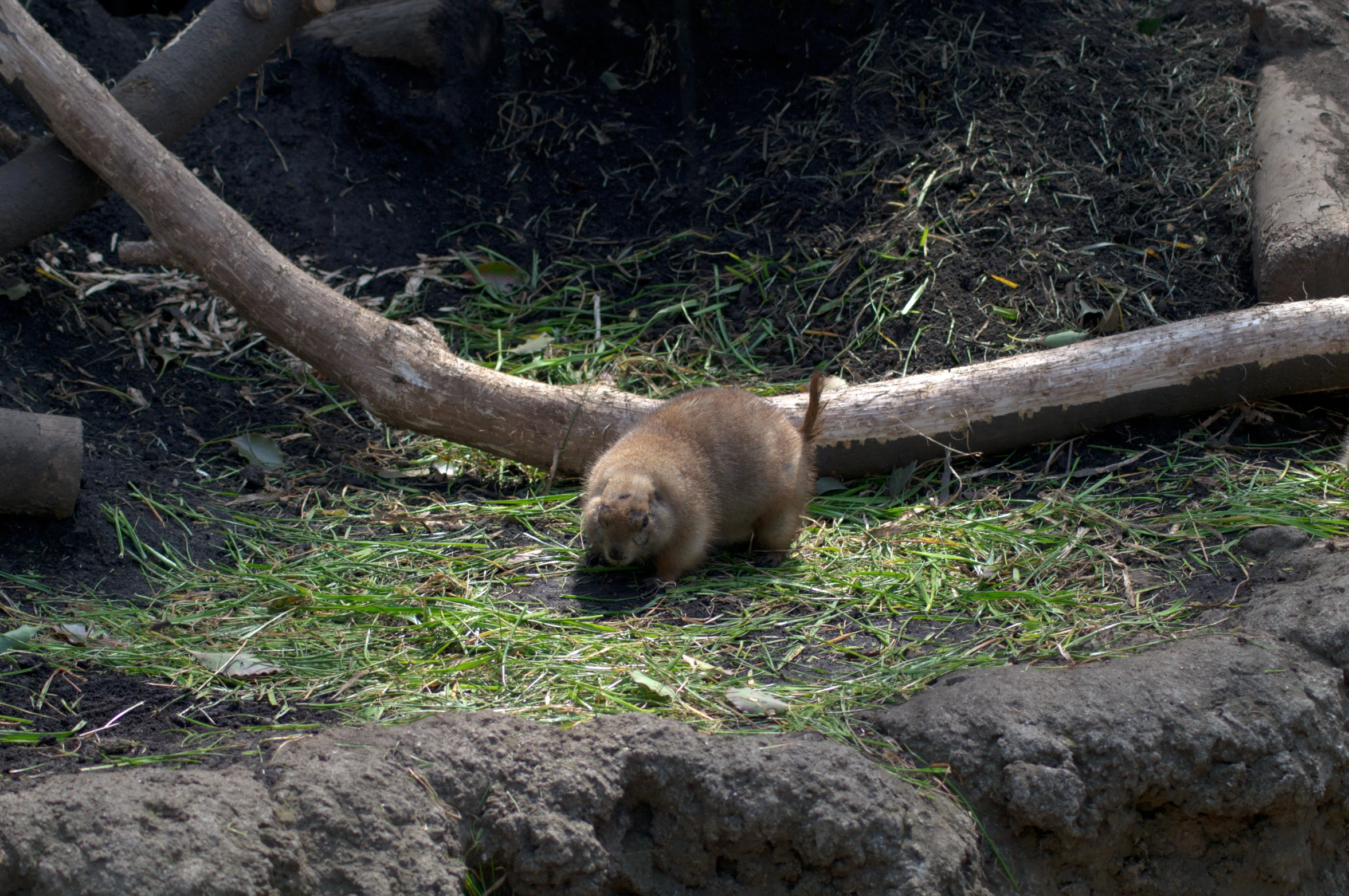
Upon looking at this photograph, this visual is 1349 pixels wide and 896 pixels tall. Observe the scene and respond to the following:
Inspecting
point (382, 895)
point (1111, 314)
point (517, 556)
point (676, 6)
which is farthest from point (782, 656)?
point (676, 6)

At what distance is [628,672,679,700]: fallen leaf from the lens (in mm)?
3713

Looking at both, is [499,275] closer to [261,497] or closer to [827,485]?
[261,497]

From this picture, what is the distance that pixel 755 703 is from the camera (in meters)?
3.67

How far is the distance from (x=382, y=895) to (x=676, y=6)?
6.63m

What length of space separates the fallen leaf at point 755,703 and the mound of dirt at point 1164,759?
0.36 meters

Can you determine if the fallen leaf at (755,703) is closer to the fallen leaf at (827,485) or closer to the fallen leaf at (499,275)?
the fallen leaf at (827,485)

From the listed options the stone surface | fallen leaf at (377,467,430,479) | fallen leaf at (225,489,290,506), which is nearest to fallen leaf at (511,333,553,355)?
fallen leaf at (377,467,430,479)

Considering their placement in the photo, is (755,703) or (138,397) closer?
(755,703)

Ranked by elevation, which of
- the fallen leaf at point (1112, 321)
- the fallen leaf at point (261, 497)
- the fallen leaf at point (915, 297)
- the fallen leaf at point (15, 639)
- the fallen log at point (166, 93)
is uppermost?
the fallen log at point (166, 93)

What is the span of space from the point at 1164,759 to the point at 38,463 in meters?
4.56

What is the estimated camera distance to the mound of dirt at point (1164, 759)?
342cm

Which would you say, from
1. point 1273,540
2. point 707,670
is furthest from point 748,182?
point 707,670


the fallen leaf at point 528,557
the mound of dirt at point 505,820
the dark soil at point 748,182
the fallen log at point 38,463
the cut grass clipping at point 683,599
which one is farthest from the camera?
the dark soil at point 748,182

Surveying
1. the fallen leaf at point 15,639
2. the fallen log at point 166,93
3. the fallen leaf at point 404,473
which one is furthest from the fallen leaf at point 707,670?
the fallen log at point 166,93
